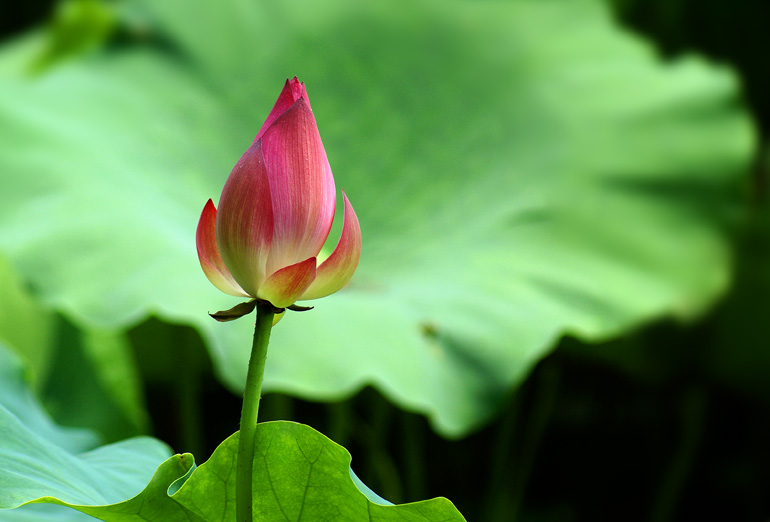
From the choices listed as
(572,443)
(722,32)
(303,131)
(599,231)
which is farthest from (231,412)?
(303,131)

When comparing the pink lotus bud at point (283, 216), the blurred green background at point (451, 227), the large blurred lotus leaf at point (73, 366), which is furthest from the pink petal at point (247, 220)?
the large blurred lotus leaf at point (73, 366)

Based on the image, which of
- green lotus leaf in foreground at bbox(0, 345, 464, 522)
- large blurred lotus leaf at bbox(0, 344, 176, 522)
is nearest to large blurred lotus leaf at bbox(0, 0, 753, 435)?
large blurred lotus leaf at bbox(0, 344, 176, 522)

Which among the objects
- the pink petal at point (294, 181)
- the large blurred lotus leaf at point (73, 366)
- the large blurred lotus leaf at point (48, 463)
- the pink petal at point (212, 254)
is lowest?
the large blurred lotus leaf at point (73, 366)

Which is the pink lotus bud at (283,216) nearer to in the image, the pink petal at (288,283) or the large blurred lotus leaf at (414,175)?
the pink petal at (288,283)

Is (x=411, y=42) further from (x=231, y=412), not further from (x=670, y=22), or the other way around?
(x=231, y=412)

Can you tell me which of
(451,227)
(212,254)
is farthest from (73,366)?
(212,254)

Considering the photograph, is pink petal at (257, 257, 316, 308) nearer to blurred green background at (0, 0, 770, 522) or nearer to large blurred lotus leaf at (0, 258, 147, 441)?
blurred green background at (0, 0, 770, 522)
